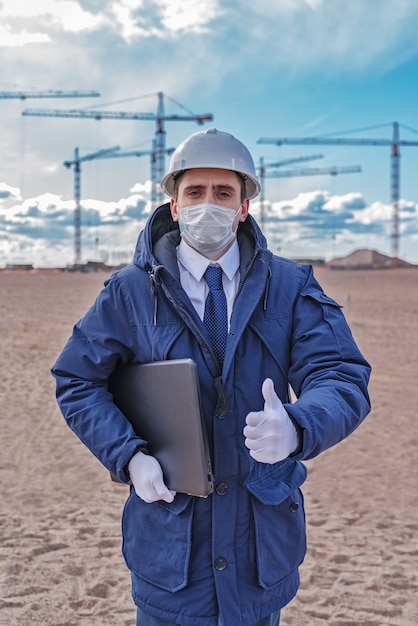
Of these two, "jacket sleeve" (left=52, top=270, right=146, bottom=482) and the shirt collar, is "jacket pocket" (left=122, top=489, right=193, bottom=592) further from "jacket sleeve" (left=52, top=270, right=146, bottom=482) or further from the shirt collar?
the shirt collar

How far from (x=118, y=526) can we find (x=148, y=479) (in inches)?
134

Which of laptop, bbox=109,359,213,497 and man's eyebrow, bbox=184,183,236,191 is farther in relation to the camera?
man's eyebrow, bbox=184,183,236,191

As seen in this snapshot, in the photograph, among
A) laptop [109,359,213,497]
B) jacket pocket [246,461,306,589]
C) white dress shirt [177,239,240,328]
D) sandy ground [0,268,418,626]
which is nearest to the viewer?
laptop [109,359,213,497]

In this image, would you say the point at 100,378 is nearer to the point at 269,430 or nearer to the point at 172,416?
the point at 172,416

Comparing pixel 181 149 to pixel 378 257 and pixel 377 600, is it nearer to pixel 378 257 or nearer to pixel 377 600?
pixel 377 600

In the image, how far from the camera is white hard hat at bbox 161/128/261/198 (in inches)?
82.6

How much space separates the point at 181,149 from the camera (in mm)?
2158

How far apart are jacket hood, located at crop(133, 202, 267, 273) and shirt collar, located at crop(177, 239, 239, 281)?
0.04 metres

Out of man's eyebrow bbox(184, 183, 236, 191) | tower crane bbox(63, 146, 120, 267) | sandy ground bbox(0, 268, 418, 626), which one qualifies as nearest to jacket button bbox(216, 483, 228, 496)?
man's eyebrow bbox(184, 183, 236, 191)

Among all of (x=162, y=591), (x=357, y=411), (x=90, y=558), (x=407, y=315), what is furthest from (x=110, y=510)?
(x=407, y=315)

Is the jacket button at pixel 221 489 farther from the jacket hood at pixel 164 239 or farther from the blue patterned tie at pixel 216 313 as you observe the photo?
the jacket hood at pixel 164 239

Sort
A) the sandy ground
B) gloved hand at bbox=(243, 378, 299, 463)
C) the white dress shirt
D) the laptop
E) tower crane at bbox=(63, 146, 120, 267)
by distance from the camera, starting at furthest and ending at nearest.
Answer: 1. tower crane at bbox=(63, 146, 120, 267)
2. the sandy ground
3. the white dress shirt
4. the laptop
5. gloved hand at bbox=(243, 378, 299, 463)

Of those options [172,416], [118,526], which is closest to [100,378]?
[172,416]

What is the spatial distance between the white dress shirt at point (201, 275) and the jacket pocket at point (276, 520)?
50 cm
